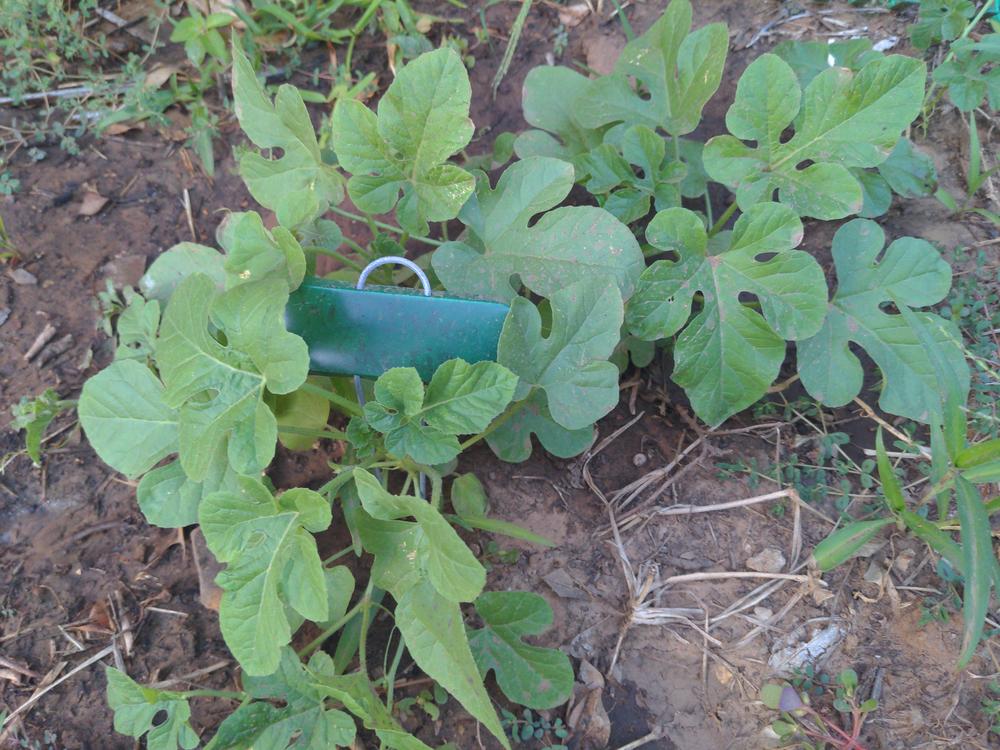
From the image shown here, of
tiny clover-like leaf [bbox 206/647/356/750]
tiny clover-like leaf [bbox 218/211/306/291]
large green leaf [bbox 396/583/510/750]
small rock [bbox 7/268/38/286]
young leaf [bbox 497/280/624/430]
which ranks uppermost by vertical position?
tiny clover-like leaf [bbox 218/211/306/291]

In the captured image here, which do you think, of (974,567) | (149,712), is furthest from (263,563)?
(974,567)

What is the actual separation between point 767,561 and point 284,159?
5.06ft

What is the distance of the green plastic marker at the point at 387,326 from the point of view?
1.70 metres

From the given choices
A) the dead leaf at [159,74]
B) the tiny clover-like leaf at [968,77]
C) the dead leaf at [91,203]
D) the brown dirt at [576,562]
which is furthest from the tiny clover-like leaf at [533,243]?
the dead leaf at [159,74]

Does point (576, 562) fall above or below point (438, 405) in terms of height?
below

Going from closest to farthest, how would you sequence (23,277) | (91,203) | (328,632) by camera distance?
(328,632) < (23,277) < (91,203)

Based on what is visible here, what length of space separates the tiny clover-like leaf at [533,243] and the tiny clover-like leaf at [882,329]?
1.72 ft

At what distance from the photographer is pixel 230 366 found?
5.61ft

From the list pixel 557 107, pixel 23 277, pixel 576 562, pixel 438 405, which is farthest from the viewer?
pixel 23 277

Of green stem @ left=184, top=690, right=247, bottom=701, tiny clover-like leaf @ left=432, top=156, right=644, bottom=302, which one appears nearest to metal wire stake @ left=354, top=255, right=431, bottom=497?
tiny clover-like leaf @ left=432, top=156, right=644, bottom=302

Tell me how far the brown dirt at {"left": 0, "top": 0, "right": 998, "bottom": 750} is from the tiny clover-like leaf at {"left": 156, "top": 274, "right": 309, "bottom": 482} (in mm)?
527

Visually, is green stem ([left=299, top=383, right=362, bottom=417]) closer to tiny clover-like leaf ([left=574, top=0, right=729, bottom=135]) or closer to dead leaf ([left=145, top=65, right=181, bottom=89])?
tiny clover-like leaf ([left=574, top=0, right=729, bottom=135])

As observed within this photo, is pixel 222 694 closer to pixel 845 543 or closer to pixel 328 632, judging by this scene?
pixel 328 632

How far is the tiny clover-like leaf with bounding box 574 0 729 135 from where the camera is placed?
2.01 metres
